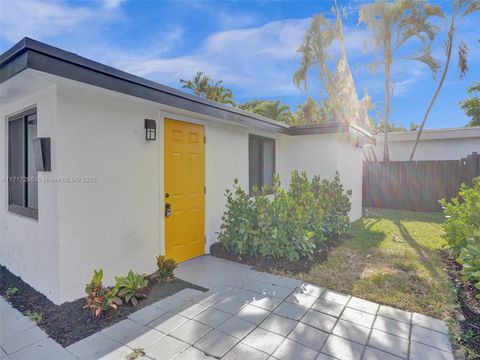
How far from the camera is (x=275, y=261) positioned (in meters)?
4.09

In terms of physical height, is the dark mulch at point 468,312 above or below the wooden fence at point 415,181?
below

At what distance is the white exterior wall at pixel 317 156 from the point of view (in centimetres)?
627

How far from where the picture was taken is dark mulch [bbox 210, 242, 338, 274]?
3857mm

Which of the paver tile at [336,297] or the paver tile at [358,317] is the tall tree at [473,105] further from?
the paver tile at [358,317]

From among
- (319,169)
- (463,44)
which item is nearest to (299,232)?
(319,169)

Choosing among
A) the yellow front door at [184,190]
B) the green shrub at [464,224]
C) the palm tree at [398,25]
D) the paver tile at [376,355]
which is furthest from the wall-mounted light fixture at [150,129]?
the palm tree at [398,25]

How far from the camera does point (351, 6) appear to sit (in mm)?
10461

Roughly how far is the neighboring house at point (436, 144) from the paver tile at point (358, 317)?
33.6 ft

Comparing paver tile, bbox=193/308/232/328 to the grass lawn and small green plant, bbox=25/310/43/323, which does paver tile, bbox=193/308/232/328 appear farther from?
small green plant, bbox=25/310/43/323

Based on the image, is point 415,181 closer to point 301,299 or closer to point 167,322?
point 301,299

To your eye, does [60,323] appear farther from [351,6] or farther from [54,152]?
[351,6]

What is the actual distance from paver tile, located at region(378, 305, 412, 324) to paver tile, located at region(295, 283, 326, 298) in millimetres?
640

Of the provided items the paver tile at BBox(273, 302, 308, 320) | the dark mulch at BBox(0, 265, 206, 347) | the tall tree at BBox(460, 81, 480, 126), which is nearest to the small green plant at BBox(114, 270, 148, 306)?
the dark mulch at BBox(0, 265, 206, 347)

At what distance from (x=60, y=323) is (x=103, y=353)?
75cm
